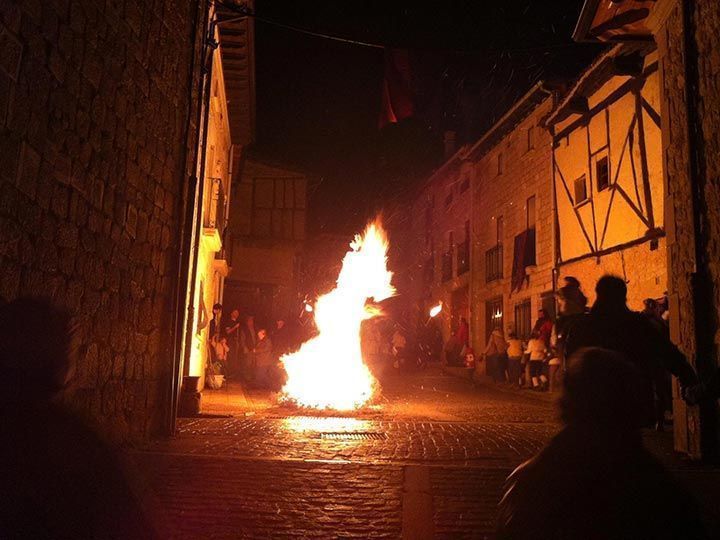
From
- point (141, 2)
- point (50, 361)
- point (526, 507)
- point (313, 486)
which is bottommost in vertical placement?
point (313, 486)

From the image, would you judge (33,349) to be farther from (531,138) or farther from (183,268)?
(531,138)

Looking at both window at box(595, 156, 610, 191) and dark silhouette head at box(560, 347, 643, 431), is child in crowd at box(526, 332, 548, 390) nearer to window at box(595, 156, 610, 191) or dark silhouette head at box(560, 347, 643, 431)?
window at box(595, 156, 610, 191)

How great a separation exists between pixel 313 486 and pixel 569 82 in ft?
54.6

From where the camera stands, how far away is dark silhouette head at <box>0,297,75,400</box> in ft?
6.46

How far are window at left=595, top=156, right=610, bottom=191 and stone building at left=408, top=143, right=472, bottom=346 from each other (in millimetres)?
10590

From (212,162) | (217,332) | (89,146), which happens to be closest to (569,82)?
(212,162)

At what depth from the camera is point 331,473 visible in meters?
5.88

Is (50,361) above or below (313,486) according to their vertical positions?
above

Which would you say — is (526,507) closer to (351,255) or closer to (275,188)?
(351,255)

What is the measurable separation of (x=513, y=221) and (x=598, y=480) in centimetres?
2101

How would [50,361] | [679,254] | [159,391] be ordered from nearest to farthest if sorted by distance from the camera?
[50,361] < [679,254] < [159,391]

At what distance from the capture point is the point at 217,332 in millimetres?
16500

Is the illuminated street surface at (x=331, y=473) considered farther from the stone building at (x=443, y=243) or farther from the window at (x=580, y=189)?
the stone building at (x=443, y=243)

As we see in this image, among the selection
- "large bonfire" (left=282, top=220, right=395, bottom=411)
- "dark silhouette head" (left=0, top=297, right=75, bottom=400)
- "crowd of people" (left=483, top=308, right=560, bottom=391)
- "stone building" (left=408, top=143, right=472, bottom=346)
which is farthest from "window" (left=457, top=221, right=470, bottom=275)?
"dark silhouette head" (left=0, top=297, right=75, bottom=400)
